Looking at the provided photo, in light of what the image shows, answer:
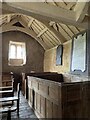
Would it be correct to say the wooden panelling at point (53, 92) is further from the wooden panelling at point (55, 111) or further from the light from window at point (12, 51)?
the light from window at point (12, 51)

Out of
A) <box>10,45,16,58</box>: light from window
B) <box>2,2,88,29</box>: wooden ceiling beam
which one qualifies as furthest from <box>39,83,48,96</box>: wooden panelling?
<box>10,45,16,58</box>: light from window

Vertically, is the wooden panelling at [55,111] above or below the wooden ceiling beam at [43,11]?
below

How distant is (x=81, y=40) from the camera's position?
526 centimetres

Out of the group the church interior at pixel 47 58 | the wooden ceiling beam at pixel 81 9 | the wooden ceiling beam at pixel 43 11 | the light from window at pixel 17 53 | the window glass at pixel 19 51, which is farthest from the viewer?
the window glass at pixel 19 51

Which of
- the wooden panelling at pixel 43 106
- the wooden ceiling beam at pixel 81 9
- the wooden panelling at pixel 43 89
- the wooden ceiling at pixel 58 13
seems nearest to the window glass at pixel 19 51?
the wooden ceiling at pixel 58 13

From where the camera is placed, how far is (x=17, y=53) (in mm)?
9016

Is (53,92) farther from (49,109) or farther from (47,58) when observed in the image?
(47,58)

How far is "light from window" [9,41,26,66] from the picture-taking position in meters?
8.79

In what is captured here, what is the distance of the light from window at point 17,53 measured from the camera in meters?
8.79

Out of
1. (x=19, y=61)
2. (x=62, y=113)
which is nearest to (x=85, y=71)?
(x=62, y=113)

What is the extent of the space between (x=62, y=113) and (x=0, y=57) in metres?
6.58

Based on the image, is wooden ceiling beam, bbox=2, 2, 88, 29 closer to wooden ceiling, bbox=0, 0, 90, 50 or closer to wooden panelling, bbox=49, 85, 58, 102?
wooden ceiling, bbox=0, 0, 90, 50

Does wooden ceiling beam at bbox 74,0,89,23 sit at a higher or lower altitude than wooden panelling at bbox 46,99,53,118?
higher

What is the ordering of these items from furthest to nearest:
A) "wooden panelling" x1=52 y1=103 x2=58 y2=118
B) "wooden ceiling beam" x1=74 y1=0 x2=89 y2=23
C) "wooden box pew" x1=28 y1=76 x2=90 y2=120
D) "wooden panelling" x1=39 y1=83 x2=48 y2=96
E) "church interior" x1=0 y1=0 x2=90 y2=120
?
"wooden ceiling beam" x1=74 y1=0 x2=89 y2=23 < "wooden panelling" x1=39 y1=83 x2=48 y2=96 < "church interior" x1=0 y1=0 x2=90 y2=120 < "wooden panelling" x1=52 y1=103 x2=58 y2=118 < "wooden box pew" x1=28 y1=76 x2=90 y2=120
